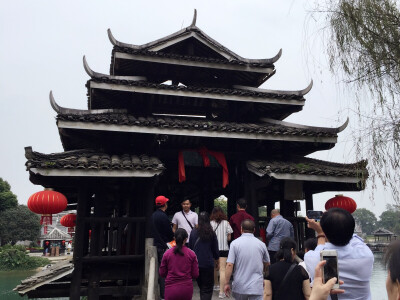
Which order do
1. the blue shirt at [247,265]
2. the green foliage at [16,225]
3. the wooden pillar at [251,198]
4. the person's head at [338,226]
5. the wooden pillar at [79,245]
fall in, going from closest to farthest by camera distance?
the person's head at [338,226], the blue shirt at [247,265], the wooden pillar at [79,245], the wooden pillar at [251,198], the green foliage at [16,225]

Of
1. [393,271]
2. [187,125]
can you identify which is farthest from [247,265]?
[187,125]

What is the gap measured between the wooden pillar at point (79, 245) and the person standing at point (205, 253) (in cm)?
354

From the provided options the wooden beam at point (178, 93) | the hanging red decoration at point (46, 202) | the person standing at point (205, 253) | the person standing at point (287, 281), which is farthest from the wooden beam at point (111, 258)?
the person standing at point (287, 281)

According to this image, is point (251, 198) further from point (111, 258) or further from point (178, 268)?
point (178, 268)

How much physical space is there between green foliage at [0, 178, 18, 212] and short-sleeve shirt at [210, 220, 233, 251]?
55.8m

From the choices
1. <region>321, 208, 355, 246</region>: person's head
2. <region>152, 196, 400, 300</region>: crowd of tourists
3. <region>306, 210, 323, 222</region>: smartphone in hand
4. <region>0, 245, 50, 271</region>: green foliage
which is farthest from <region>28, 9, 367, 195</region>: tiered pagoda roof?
<region>0, 245, 50, 271</region>: green foliage

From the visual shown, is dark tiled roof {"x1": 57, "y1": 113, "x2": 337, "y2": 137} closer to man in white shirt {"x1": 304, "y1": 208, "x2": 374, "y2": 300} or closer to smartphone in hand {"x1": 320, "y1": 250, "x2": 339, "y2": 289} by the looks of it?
man in white shirt {"x1": 304, "y1": 208, "x2": 374, "y2": 300}

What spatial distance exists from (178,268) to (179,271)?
4 centimetres

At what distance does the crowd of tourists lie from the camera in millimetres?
2385

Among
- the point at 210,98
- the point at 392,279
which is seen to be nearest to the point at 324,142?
the point at 210,98

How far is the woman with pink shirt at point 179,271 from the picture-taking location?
452cm

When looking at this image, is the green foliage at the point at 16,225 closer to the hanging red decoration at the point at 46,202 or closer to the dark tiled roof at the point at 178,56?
the dark tiled roof at the point at 178,56

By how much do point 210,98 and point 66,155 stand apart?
4.19 m

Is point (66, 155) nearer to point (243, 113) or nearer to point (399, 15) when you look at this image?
point (243, 113)
